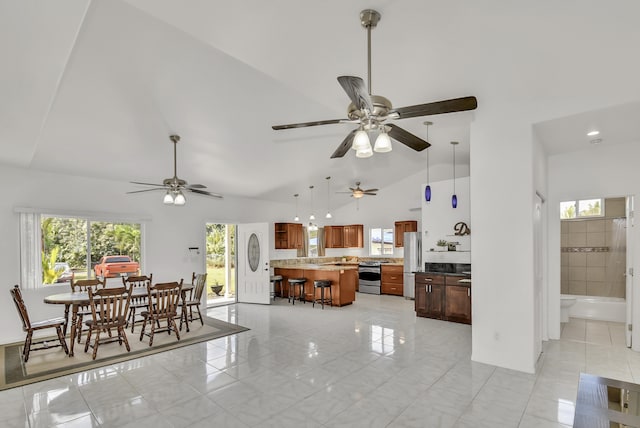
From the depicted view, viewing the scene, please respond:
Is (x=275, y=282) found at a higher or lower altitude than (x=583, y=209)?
lower

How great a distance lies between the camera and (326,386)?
3.34 metres

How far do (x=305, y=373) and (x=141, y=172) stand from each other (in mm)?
4525

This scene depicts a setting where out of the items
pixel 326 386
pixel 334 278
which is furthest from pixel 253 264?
pixel 326 386

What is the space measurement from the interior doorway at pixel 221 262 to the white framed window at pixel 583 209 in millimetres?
7325

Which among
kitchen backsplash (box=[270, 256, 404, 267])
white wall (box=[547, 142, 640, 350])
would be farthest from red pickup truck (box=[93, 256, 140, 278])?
white wall (box=[547, 142, 640, 350])

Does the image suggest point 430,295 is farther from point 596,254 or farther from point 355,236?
point 355,236

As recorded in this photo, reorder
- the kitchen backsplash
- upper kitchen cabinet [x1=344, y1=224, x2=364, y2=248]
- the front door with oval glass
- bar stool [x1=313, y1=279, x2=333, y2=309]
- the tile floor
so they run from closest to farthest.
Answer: the tile floor, bar stool [x1=313, y1=279, x2=333, y2=309], the front door with oval glass, the kitchen backsplash, upper kitchen cabinet [x1=344, y1=224, x2=364, y2=248]

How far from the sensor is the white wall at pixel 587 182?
454 centimetres

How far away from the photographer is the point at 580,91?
130 inches

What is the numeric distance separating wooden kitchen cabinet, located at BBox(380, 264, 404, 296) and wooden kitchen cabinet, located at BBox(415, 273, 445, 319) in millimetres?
2369

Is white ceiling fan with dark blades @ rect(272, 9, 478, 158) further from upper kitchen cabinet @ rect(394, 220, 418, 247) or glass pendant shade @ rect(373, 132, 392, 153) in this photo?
upper kitchen cabinet @ rect(394, 220, 418, 247)

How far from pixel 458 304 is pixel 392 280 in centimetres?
308

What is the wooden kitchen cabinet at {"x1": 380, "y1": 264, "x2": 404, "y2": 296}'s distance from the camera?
872cm

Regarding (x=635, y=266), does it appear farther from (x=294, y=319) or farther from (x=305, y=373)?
(x=294, y=319)
